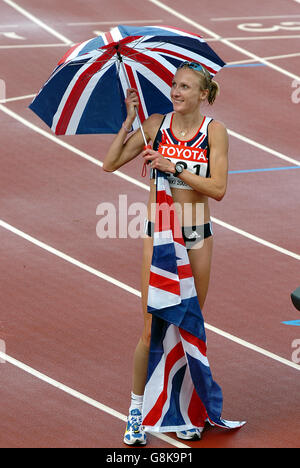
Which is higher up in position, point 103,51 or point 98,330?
point 103,51

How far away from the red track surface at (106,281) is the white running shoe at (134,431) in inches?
3.3

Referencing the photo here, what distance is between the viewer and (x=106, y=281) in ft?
28.8

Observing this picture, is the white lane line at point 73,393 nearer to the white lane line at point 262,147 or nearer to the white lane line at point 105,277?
the white lane line at point 105,277

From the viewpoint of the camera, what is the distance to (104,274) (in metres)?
8.91

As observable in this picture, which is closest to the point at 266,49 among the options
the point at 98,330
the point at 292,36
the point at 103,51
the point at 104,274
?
the point at 292,36

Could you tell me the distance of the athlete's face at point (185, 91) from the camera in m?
5.82

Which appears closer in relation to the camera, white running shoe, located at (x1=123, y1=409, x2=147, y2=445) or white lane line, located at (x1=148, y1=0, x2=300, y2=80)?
white running shoe, located at (x1=123, y1=409, x2=147, y2=445)

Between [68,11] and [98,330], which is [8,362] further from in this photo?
[68,11]

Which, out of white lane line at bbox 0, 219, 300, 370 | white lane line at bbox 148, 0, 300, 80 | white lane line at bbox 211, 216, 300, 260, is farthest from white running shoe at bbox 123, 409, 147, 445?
white lane line at bbox 148, 0, 300, 80

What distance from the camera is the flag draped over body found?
19.2 ft

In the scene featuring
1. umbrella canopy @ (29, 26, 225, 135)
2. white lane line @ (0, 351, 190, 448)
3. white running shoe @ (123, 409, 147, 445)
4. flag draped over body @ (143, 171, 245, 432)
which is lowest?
white lane line @ (0, 351, 190, 448)

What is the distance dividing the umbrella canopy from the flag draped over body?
2.11 ft

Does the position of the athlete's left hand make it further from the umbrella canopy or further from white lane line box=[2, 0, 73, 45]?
white lane line box=[2, 0, 73, 45]
